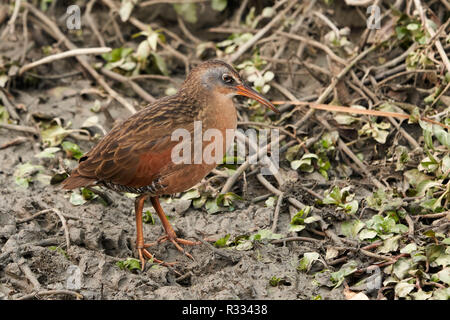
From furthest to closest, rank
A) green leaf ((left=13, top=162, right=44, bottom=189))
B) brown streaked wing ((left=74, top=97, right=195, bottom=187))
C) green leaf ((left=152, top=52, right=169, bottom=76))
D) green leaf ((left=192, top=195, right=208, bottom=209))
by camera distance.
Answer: green leaf ((left=152, top=52, right=169, bottom=76))
green leaf ((left=13, top=162, right=44, bottom=189))
green leaf ((left=192, top=195, right=208, bottom=209))
brown streaked wing ((left=74, top=97, right=195, bottom=187))

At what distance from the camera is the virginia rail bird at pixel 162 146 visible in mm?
5125

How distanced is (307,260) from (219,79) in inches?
58.9

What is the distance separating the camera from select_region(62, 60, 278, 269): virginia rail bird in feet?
16.8

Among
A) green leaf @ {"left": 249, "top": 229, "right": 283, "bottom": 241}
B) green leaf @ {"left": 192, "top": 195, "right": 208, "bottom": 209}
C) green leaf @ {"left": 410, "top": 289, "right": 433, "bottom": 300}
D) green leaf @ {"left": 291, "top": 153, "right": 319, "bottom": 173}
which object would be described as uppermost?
green leaf @ {"left": 291, "top": 153, "right": 319, "bottom": 173}

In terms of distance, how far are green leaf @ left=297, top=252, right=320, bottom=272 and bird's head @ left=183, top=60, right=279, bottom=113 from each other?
133cm

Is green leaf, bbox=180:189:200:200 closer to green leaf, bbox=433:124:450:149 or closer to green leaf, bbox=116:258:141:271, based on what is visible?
green leaf, bbox=116:258:141:271

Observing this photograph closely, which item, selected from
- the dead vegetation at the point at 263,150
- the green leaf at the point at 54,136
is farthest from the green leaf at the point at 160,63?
the green leaf at the point at 54,136

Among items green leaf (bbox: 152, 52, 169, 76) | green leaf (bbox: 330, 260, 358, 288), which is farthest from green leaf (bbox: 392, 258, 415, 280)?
green leaf (bbox: 152, 52, 169, 76)

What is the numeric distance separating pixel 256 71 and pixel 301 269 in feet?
8.83

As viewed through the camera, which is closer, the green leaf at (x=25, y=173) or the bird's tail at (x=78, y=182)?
the bird's tail at (x=78, y=182)

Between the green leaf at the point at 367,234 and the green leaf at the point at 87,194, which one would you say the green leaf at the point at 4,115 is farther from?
the green leaf at the point at 367,234

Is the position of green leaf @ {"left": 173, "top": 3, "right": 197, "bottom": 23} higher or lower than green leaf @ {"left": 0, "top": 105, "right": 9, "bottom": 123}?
higher

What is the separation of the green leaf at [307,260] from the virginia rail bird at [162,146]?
0.89m

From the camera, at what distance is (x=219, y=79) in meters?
5.42
